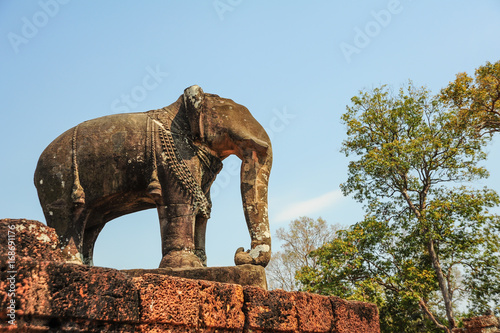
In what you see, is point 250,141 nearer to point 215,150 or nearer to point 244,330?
point 215,150

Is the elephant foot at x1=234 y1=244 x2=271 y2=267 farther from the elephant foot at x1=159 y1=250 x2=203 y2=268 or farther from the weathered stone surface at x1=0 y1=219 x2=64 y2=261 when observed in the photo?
the weathered stone surface at x1=0 y1=219 x2=64 y2=261

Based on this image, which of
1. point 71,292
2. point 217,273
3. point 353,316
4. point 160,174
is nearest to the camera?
point 71,292

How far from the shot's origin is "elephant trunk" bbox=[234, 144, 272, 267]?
14.6ft

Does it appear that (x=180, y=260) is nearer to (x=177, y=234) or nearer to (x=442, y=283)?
(x=177, y=234)

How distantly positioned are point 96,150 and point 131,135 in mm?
346

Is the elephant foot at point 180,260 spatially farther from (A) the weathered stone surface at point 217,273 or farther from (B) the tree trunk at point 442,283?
(B) the tree trunk at point 442,283

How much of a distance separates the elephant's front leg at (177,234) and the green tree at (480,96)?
1600 centimetres

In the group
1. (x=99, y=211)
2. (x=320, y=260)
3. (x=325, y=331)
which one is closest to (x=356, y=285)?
(x=320, y=260)

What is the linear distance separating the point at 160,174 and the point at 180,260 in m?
0.82

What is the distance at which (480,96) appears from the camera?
58.0 ft

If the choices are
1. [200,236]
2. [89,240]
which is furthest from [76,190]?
[200,236]

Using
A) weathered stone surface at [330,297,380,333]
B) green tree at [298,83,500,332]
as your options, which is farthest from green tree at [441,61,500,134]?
weathered stone surface at [330,297,380,333]

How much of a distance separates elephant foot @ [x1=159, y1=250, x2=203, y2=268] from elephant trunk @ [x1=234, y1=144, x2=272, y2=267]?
375 mm

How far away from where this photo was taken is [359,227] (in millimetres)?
17250
